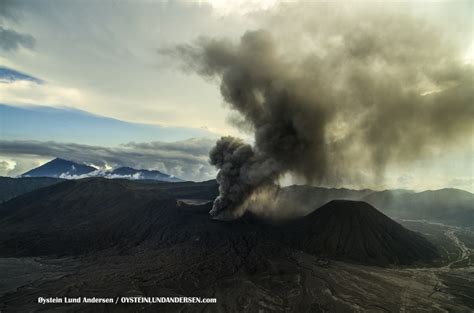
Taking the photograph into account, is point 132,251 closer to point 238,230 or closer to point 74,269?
point 74,269

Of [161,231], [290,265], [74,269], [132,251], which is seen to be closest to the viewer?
[290,265]

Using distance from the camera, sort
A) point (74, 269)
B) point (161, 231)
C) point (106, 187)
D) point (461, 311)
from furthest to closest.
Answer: point (106, 187) → point (161, 231) → point (74, 269) → point (461, 311)

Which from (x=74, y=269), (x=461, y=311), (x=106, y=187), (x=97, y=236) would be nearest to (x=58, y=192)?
(x=106, y=187)

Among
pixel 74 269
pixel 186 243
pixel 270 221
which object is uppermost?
pixel 270 221

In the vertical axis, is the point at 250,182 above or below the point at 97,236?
above

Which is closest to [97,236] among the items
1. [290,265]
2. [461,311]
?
[290,265]

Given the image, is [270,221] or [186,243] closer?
[186,243]

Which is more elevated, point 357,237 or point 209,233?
point 357,237

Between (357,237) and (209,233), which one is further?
(209,233)

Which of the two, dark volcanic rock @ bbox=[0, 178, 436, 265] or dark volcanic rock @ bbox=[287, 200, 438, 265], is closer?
dark volcanic rock @ bbox=[287, 200, 438, 265]

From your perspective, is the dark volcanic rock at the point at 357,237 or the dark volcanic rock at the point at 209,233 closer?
the dark volcanic rock at the point at 357,237
